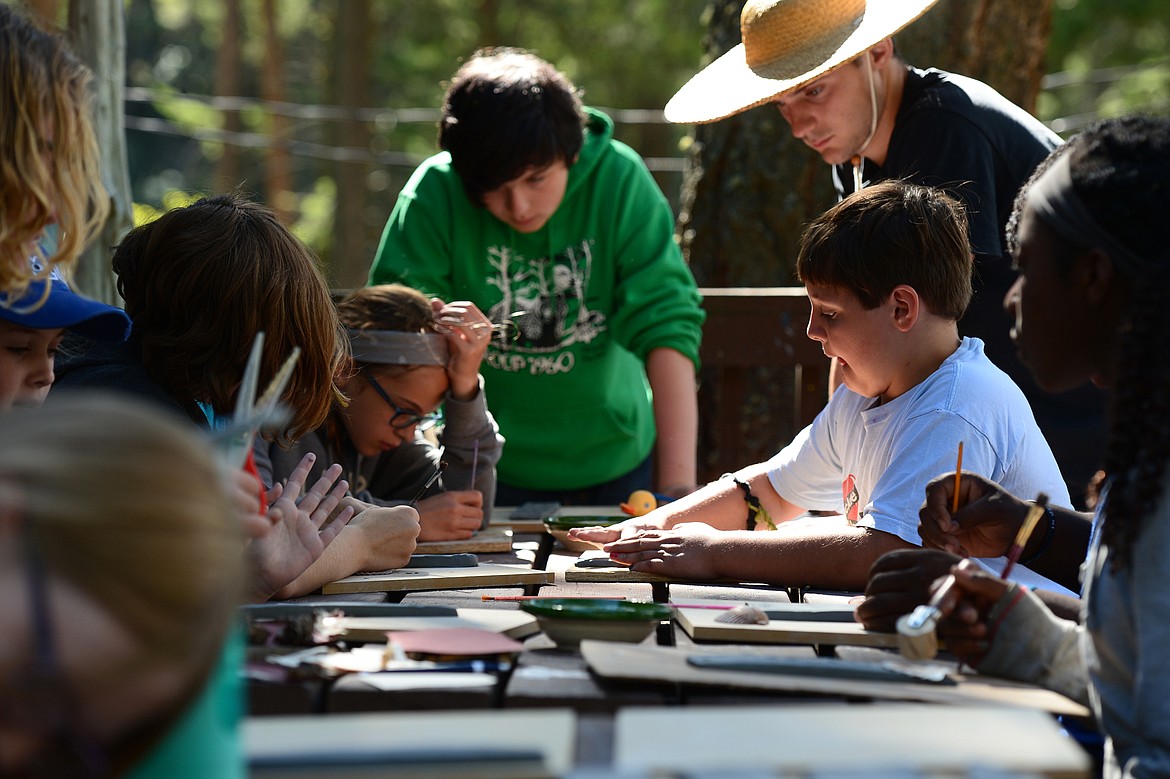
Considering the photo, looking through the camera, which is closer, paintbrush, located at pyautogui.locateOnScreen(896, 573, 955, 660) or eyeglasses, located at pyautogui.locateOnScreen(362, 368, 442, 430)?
paintbrush, located at pyautogui.locateOnScreen(896, 573, 955, 660)

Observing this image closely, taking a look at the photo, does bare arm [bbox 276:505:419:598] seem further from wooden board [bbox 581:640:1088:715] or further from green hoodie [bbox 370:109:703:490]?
green hoodie [bbox 370:109:703:490]

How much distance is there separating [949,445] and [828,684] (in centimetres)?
92

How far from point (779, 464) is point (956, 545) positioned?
867mm

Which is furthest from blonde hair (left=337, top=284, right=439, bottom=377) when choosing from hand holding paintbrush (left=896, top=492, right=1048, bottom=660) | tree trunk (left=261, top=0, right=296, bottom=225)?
tree trunk (left=261, top=0, right=296, bottom=225)

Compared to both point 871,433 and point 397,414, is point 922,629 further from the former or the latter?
point 397,414

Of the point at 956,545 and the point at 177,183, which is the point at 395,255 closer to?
the point at 956,545

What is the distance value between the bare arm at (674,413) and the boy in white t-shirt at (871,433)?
2.44 feet

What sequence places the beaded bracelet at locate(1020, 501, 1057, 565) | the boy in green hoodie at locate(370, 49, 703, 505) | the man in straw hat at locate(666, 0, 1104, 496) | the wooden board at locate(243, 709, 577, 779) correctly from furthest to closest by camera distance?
the boy in green hoodie at locate(370, 49, 703, 505) < the man in straw hat at locate(666, 0, 1104, 496) < the beaded bracelet at locate(1020, 501, 1057, 565) < the wooden board at locate(243, 709, 577, 779)

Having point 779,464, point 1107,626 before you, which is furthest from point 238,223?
point 1107,626

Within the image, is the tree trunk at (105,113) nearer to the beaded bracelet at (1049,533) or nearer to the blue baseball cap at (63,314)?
the blue baseball cap at (63,314)

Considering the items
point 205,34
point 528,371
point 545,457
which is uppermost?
point 205,34

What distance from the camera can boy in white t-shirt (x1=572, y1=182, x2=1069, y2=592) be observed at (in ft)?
7.88

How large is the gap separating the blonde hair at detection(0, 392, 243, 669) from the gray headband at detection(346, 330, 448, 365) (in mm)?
1957

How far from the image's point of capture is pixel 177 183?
19672mm
